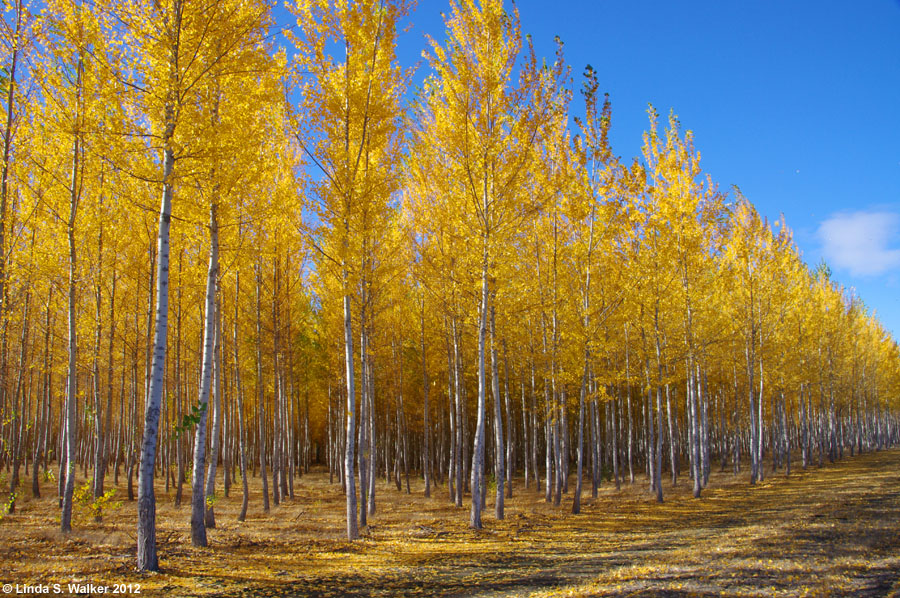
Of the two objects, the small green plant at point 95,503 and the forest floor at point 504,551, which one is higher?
the small green plant at point 95,503

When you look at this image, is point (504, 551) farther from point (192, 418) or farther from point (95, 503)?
point (95, 503)

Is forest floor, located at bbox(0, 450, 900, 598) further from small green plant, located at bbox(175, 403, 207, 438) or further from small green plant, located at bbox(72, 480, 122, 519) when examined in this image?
small green plant, located at bbox(175, 403, 207, 438)

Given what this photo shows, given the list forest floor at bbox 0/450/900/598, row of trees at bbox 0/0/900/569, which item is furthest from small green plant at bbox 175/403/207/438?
forest floor at bbox 0/450/900/598

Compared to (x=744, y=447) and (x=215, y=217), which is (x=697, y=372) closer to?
(x=215, y=217)

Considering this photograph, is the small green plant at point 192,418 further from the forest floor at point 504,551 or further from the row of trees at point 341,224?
the forest floor at point 504,551

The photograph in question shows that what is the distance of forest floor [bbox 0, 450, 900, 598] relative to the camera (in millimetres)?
5961

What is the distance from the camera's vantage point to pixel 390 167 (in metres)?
10.9

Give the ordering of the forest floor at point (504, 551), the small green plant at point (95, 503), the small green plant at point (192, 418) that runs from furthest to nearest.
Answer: the small green plant at point (95, 503)
the small green plant at point (192, 418)
the forest floor at point (504, 551)

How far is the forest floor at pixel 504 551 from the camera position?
19.6 feet

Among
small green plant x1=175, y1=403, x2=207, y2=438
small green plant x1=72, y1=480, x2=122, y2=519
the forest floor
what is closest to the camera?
the forest floor

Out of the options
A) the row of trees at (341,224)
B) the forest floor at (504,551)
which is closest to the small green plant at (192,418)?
the row of trees at (341,224)

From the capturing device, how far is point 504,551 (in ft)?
29.1

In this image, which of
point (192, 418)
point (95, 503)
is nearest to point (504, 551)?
point (192, 418)

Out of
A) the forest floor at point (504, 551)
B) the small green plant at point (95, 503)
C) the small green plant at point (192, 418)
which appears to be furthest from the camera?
the small green plant at point (95, 503)
